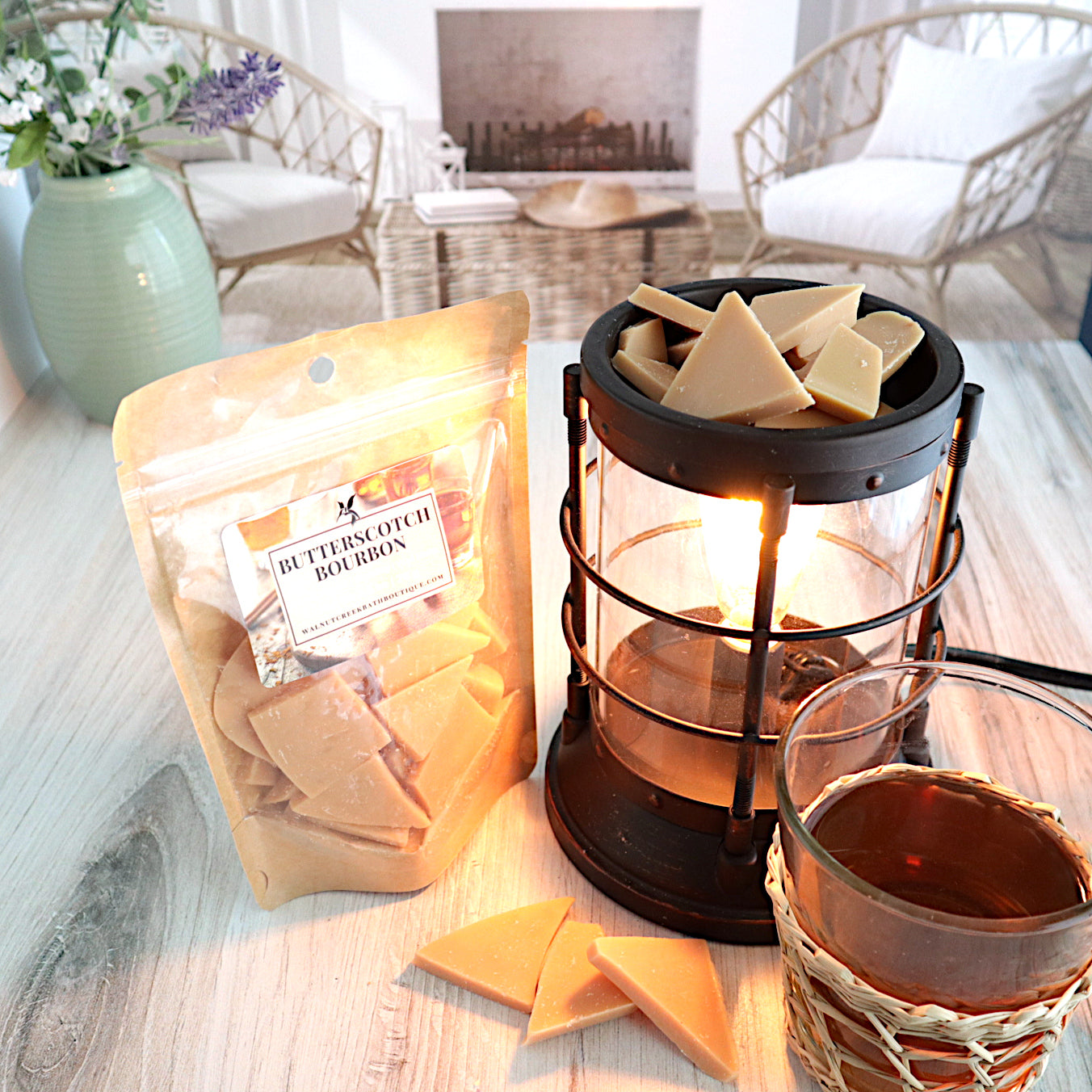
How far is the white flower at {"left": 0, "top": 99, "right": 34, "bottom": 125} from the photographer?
0.89 meters

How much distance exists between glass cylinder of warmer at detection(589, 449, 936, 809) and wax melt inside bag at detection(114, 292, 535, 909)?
0.07m

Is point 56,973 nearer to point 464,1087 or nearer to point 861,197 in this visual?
point 464,1087

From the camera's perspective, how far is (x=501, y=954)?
20.1 inches

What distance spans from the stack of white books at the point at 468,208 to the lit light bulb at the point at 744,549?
159 centimetres

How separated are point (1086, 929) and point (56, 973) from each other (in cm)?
46

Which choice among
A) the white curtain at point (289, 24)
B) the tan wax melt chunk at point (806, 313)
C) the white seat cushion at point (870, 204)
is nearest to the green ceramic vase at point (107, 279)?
the tan wax melt chunk at point (806, 313)

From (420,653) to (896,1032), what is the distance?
0.26 meters

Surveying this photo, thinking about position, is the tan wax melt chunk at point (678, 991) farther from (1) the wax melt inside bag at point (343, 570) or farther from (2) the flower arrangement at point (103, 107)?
(2) the flower arrangement at point (103, 107)

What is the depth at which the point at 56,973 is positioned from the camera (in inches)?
20.4

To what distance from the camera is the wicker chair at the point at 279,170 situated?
2023 millimetres

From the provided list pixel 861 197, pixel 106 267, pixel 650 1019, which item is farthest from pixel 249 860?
pixel 861 197

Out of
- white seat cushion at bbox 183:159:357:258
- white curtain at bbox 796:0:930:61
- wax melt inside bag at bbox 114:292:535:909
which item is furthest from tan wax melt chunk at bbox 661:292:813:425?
white curtain at bbox 796:0:930:61

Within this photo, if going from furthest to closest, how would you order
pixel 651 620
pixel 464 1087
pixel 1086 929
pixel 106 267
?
pixel 106 267
pixel 651 620
pixel 464 1087
pixel 1086 929

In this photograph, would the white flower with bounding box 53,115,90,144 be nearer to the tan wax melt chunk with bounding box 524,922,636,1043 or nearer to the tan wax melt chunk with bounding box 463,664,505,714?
the tan wax melt chunk with bounding box 463,664,505,714
